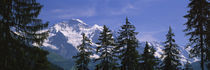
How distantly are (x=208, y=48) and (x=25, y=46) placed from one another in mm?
17200

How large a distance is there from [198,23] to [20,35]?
17.0 metres

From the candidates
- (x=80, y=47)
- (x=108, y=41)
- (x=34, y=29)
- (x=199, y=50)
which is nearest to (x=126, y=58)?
(x=108, y=41)

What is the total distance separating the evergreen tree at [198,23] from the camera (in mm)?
19703

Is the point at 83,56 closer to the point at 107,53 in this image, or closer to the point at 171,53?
the point at 107,53

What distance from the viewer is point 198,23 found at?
20094mm

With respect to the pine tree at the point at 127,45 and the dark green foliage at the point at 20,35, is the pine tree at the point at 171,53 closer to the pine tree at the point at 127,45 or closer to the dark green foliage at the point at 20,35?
the pine tree at the point at 127,45

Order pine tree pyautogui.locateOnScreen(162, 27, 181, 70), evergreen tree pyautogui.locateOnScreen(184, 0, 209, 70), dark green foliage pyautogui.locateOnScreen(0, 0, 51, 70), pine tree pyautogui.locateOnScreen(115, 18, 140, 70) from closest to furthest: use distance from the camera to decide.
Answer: dark green foliage pyautogui.locateOnScreen(0, 0, 51, 70) → evergreen tree pyautogui.locateOnScreen(184, 0, 209, 70) → pine tree pyautogui.locateOnScreen(115, 18, 140, 70) → pine tree pyautogui.locateOnScreen(162, 27, 181, 70)

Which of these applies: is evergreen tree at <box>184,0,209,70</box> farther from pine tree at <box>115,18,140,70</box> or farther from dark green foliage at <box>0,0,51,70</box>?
dark green foliage at <box>0,0,51,70</box>

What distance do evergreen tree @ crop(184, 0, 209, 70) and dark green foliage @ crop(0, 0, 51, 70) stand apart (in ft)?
49.7

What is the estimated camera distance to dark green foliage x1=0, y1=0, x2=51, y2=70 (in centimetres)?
1088

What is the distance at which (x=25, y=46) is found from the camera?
11992 millimetres

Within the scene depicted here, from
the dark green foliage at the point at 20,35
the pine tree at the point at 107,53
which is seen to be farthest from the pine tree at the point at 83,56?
the dark green foliage at the point at 20,35

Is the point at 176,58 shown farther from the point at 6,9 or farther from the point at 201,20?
the point at 6,9

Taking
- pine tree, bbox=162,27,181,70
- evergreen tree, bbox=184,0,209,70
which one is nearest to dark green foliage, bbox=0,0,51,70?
evergreen tree, bbox=184,0,209,70
